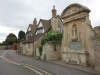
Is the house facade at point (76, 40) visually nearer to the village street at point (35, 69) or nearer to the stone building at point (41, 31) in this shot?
the village street at point (35, 69)

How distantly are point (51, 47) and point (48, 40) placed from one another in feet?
8.26

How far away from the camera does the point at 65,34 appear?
25.5 meters

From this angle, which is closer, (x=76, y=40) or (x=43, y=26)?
(x=76, y=40)

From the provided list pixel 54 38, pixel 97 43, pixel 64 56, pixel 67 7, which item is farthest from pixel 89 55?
pixel 54 38

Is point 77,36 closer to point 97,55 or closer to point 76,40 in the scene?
point 76,40

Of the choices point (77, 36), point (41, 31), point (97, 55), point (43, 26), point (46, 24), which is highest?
point (46, 24)

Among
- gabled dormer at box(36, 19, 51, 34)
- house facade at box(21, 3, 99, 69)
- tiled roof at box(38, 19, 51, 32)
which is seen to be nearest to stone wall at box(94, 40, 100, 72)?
house facade at box(21, 3, 99, 69)

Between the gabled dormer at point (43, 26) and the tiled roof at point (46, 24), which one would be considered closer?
the tiled roof at point (46, 24)

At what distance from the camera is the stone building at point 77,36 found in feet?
68.4

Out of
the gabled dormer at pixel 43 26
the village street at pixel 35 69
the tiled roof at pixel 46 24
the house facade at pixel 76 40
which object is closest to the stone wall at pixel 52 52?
the house facade at pixel 76 40

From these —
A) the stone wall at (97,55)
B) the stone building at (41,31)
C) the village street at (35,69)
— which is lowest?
the village street at (35,69)

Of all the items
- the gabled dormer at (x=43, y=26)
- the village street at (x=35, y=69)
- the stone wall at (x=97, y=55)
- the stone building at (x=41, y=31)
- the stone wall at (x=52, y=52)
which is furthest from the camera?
the gabled dormer at (x=43, y=26)

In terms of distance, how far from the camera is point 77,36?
22.8 metres

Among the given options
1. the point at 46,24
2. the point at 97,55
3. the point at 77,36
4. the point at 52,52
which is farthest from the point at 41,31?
the point at 97,55
